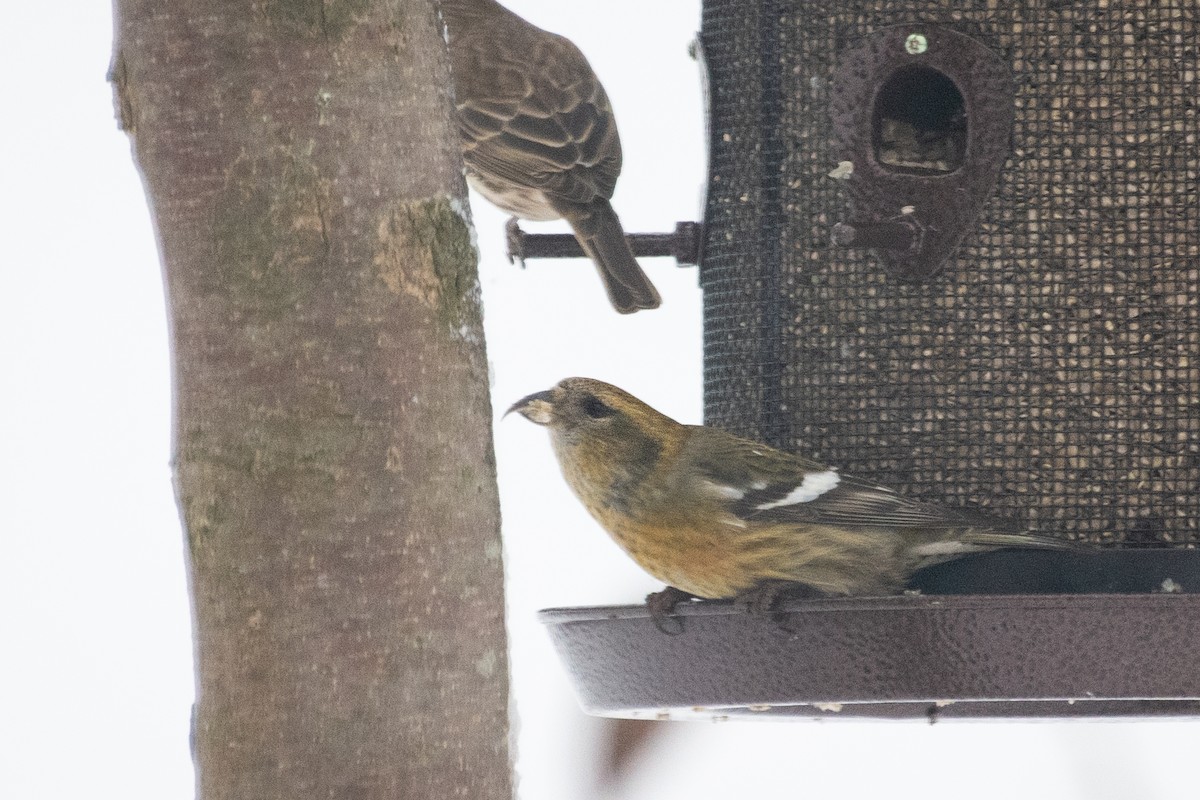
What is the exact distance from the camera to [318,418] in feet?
8.41

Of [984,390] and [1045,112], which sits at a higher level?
[1045,112]

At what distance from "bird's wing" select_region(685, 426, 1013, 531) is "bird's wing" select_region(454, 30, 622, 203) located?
1.86 metres

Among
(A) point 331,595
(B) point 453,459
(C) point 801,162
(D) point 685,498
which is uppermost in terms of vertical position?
(C) point 801,162

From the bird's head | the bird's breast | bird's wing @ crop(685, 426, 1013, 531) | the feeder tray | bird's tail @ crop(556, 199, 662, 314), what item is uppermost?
the bird's breast

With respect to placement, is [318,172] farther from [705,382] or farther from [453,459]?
[705,382]

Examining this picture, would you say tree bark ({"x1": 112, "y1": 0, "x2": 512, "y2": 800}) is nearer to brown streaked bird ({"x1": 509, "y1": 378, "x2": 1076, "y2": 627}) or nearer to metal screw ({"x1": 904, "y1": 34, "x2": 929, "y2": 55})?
brown streaked bird ({"x1": 509, "y1": 378, "x2": 1076, "y2": 627})

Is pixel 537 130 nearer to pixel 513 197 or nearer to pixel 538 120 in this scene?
pixel 538 120

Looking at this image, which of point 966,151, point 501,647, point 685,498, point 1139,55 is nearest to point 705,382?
point 685,498

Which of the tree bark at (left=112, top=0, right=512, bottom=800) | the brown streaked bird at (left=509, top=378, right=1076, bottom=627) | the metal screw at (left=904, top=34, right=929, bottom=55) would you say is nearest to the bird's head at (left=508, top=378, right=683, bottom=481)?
the brown streaked bird at (left=509, top=378, right=1076, bottom=627)

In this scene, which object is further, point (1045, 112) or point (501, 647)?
point (1045, 112)

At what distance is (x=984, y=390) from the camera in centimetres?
462

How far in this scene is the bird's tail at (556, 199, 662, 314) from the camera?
5809mm

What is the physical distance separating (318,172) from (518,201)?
389 centimetres

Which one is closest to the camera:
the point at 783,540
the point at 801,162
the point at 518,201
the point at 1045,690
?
the point at 1045,690
